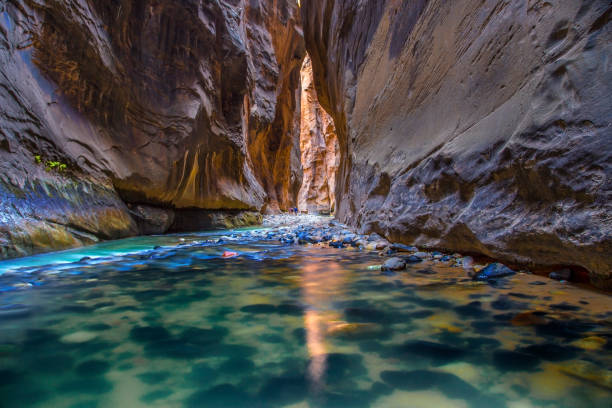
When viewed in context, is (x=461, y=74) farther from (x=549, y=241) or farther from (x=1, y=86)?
(x=1, y=86)

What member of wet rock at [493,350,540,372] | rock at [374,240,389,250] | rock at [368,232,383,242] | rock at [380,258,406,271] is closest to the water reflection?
rock at [380,258,406,271]

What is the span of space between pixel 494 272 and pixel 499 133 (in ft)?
3.61

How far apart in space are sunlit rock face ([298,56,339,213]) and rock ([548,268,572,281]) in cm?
3200

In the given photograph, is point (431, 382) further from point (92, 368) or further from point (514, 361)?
point (92, 368)

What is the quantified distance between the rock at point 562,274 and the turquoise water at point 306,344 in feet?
0.44

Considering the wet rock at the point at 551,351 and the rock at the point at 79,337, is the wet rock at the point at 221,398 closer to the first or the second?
the rock at the point at 79,337

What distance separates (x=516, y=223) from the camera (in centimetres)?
229

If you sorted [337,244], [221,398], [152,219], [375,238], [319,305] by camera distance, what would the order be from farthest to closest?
[152,219]
[375,238]
[337,244]
[319,305]
[221,398]

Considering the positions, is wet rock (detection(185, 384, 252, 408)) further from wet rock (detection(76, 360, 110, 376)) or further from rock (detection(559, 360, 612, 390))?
rock (detection(559, 360, 612, 390))

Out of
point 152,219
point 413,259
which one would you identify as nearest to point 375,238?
point 413,259

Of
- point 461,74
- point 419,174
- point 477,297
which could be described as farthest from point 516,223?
point 461,74

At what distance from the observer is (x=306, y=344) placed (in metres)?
1.28

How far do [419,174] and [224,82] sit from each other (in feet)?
25.7

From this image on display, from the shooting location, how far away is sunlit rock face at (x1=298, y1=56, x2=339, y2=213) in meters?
35.0
